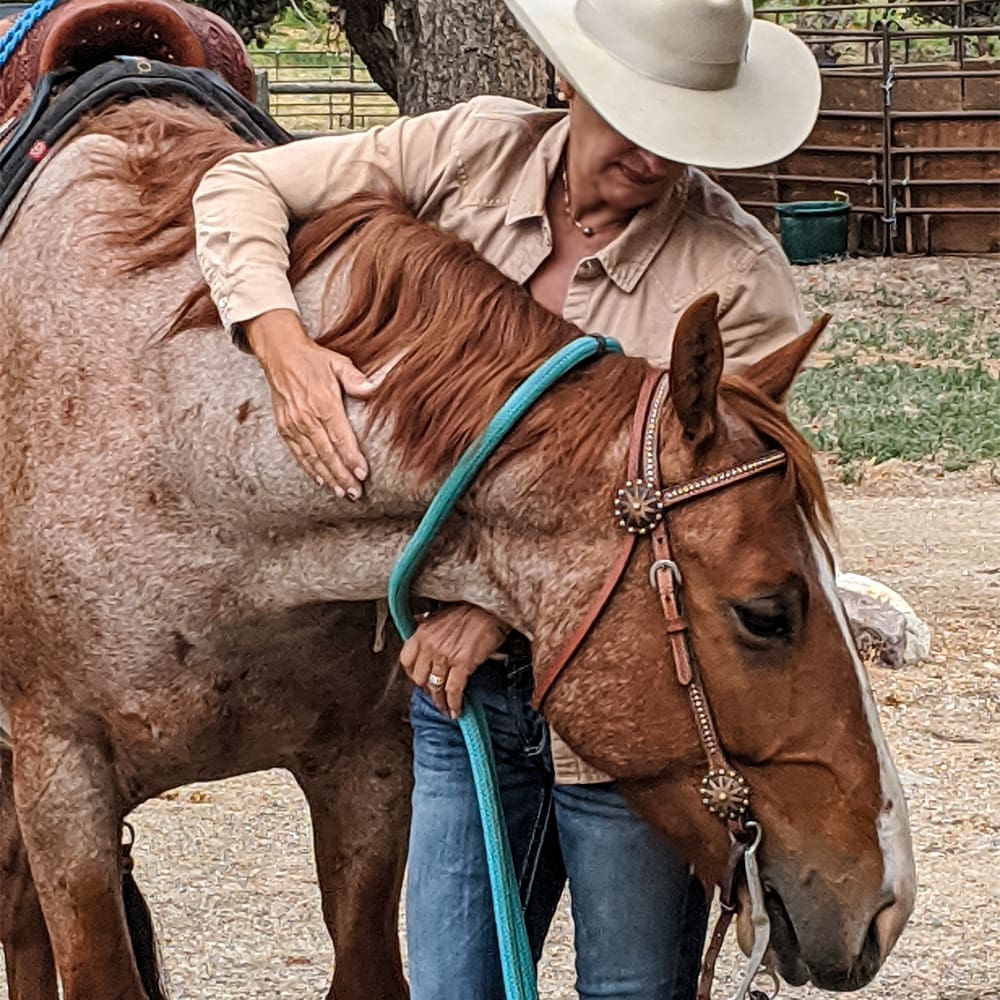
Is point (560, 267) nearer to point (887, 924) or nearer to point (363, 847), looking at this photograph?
point (887, 924)

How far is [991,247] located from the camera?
48.1 feet

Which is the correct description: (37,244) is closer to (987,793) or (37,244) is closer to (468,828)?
A: (468,828)

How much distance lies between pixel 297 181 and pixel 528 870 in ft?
3.15

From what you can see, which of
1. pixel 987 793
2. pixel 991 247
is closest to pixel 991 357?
pixel 991 247

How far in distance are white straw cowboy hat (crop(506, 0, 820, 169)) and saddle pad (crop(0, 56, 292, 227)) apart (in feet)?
2.84

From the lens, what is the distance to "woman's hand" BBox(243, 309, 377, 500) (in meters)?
2.24

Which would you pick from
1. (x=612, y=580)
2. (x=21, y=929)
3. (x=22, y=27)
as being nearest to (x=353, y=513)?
(x=612, y=580)

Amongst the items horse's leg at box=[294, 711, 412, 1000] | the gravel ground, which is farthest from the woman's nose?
the gravel ground

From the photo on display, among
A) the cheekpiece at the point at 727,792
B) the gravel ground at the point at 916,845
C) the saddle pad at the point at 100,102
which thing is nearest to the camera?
→ the cheekpiece at the point at 727,792

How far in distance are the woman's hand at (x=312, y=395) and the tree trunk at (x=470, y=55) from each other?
12.8 ft

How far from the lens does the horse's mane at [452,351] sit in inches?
85.1

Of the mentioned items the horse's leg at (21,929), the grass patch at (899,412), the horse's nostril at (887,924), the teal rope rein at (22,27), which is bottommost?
the grass patch at (899,412)

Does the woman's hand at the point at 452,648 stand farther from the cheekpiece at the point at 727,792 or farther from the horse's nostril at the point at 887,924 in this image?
the horse's nostril at the point at 887,924

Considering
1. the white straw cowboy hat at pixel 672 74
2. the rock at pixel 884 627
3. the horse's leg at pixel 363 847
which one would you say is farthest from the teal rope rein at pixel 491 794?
the rock at pixel 884 627
